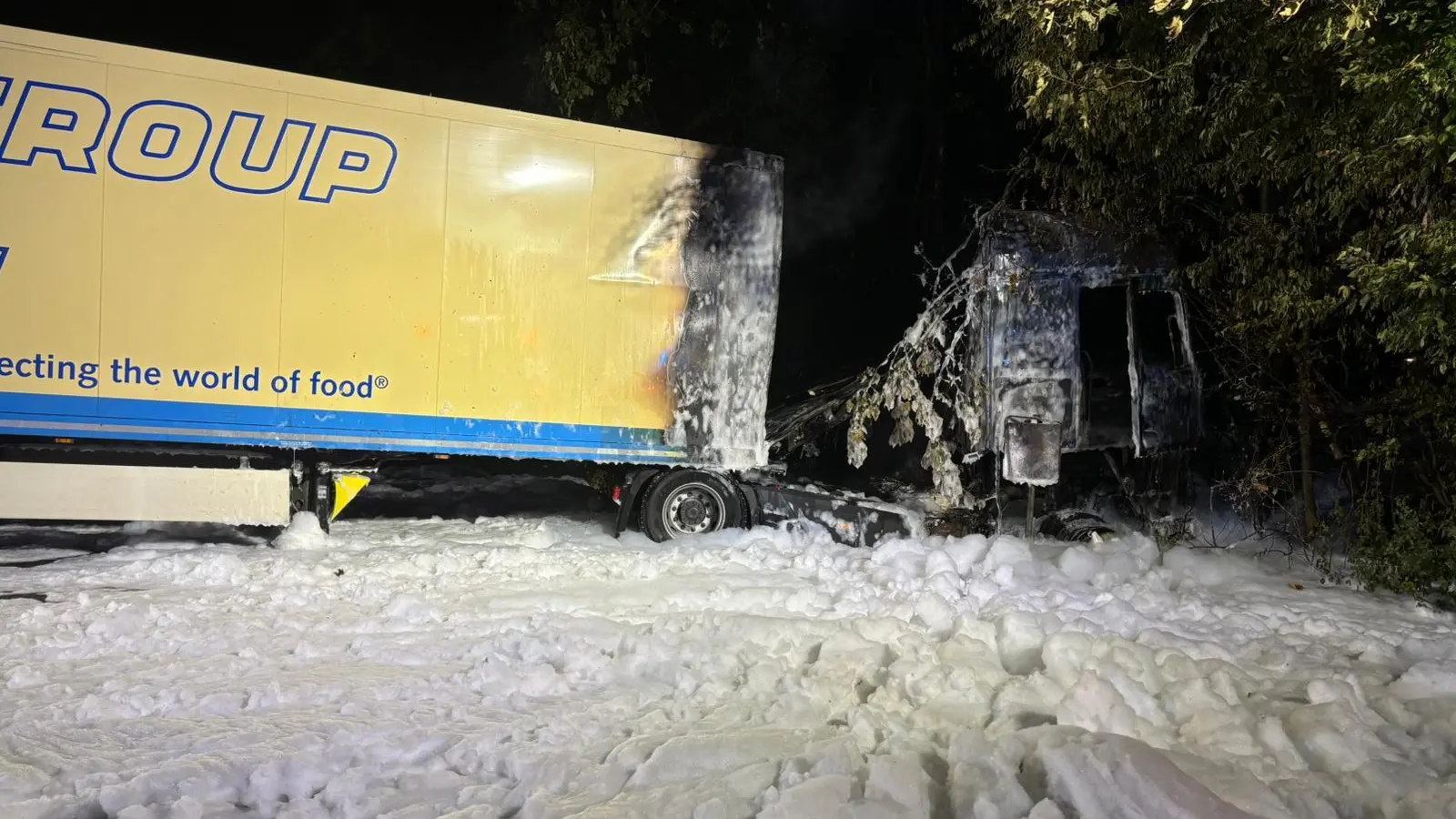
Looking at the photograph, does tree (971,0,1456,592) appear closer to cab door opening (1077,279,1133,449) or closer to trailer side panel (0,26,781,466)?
cab door opening (1077,279,1133,449)

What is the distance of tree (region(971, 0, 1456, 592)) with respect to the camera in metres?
4.77

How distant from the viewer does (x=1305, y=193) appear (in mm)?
6188

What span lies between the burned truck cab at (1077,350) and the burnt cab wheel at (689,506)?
2142 mm

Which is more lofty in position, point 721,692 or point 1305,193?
point 1305,193

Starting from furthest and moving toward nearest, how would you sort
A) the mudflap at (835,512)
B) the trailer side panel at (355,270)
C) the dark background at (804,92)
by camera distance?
the dark background at (804,92)
the mudflap at (835,512)
the trailer side panel at (355,270)

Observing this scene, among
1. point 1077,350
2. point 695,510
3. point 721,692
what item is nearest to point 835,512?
point 695,510

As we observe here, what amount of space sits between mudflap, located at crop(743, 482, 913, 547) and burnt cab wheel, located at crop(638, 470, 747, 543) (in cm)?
21

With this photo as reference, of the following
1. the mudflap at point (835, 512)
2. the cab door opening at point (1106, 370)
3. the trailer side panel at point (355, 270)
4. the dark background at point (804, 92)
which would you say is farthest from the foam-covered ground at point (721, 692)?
the dark background at point (804, 92)

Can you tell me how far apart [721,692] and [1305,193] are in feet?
Result: 18.6

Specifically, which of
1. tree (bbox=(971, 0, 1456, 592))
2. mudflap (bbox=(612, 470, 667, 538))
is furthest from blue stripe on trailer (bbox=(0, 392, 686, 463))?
tree (bbox=(971, 0, 1456, 592))

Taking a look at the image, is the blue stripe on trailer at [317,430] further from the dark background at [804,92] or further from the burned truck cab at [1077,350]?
the dark background at [804,92]

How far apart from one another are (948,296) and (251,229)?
525 cm

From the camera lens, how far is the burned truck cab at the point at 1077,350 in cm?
662

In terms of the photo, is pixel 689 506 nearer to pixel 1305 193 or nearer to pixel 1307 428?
pixel 1307 428
